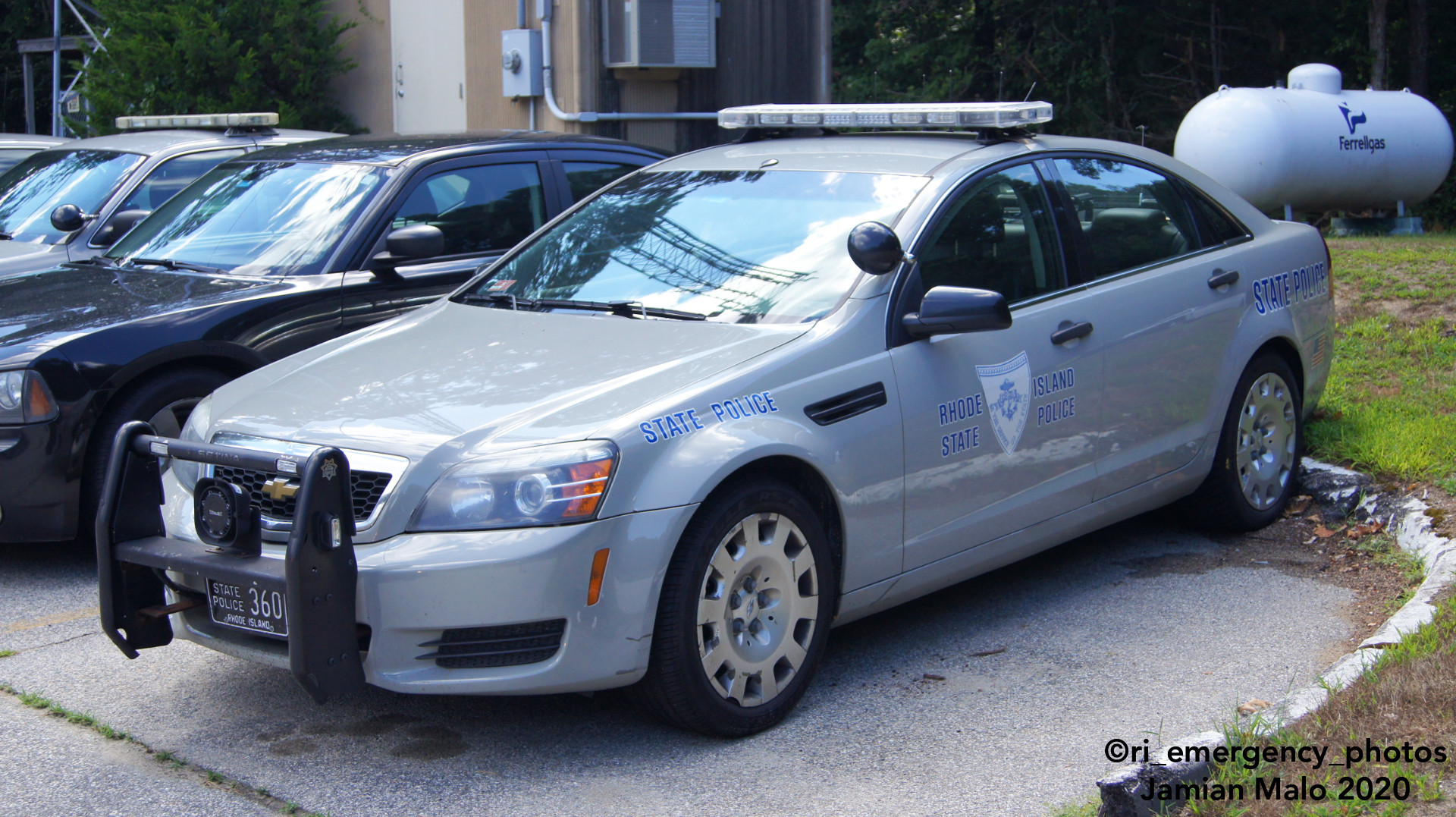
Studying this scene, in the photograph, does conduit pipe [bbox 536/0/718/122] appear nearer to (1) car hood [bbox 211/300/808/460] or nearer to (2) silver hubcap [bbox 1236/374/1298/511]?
(2) silver hubcap [bbox 1236/374/1298/511]

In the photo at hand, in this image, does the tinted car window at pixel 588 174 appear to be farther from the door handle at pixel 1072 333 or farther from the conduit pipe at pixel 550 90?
the conduit pipe at pixel 550 90

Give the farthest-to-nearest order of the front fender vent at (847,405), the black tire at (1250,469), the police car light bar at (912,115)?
the black tire at (1250,469) < the police car light bar at (912,115) < the front fender vent at (847,405)

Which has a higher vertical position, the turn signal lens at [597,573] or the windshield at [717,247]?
the windshield at [717,247]

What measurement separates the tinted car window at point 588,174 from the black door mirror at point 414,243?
3.51 feet

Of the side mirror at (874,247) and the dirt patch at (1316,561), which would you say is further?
the dirt patch at (1316,561)

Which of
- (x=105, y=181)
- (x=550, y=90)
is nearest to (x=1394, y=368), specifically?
(x=105, y=181)

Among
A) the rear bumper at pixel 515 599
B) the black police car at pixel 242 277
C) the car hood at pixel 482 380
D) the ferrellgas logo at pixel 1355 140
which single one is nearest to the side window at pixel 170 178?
the black police car at pixel 242 277

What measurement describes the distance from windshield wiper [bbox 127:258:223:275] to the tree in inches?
339

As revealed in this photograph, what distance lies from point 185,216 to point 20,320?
1.39 metres

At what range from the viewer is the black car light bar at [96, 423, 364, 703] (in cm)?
326

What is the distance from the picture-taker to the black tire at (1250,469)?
5.38 m

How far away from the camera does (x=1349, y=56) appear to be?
2512 centimetres

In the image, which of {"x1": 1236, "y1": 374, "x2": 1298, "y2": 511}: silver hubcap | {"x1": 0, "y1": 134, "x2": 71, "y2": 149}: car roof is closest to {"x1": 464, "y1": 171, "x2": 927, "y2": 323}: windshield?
{"x1": 1236, "y1": 374, "x2": 1298, "y2": 511}: silver hubcap

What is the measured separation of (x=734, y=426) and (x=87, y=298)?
133 inches
